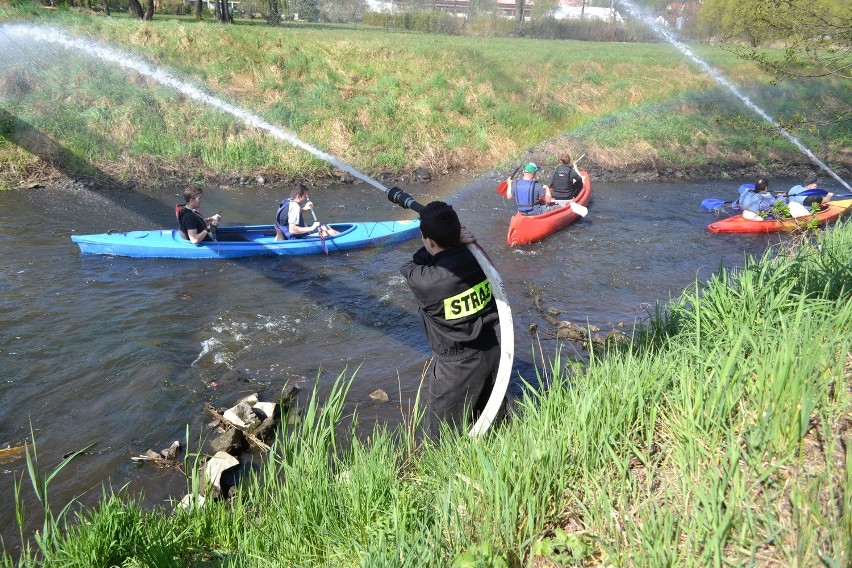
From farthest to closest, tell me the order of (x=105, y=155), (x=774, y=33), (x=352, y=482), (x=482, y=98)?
(x=482, y=98)
(x=105, y=155)
(x=774, y=33)
(x=352, y=482)

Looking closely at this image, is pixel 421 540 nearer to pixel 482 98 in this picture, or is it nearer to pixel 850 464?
pixel 850 464

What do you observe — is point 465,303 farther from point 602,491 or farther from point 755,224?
point 755,224

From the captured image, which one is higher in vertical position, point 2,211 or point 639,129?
point 639,129

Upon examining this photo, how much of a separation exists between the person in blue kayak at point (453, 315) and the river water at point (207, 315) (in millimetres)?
1995

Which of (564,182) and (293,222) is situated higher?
(564,182)

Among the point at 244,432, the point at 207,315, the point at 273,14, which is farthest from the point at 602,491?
the point at 273,14

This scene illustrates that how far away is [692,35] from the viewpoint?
41438 millimetres

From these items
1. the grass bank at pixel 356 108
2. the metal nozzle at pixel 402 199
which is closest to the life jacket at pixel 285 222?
the grass bank at pixel 356 108

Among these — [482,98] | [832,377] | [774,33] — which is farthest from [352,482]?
[482,98]

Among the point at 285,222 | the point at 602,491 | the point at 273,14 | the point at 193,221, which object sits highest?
the point at 273,14

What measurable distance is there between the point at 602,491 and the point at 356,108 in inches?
771

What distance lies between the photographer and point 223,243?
11.1 metres

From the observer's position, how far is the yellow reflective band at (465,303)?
4.21m

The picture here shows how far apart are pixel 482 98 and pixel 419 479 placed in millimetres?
21169
